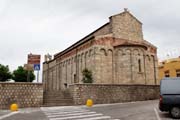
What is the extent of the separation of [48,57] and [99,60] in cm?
3074

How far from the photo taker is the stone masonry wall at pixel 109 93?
19000 millimetres

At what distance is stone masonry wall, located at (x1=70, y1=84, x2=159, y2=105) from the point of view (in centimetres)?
1900

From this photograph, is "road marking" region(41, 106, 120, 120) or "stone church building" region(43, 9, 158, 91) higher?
"stone church building" region(43, 9, 158, 91)

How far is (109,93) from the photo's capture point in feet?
67.0

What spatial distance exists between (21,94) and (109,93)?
869 cm

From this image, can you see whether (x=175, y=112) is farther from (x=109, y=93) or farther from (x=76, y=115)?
(x=109, y=93)

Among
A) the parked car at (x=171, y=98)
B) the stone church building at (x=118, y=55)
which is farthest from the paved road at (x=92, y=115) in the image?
the stone church building at (x=118, y=55)

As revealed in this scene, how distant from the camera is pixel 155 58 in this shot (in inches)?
1215

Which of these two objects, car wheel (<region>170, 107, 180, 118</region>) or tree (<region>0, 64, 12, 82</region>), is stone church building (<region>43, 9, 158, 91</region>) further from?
tree (<region>0, 64, 12, 82</region>)

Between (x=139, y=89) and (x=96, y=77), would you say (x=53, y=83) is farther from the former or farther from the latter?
(x=139, y=89)

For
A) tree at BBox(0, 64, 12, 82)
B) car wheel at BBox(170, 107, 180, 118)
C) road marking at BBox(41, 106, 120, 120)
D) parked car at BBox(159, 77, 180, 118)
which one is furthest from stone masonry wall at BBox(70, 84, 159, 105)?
tree at BBox(0, 64, 12, 82)

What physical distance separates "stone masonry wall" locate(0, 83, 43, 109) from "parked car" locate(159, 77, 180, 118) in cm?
1097

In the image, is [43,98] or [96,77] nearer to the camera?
[43,98]

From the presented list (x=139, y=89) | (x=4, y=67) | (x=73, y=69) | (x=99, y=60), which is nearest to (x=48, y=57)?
(x=4, y=67)
